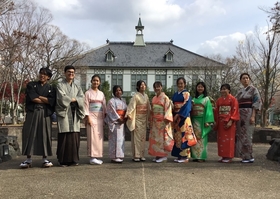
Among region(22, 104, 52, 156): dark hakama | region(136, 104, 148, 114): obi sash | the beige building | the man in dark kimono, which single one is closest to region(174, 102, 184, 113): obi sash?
region(136, 104, 148, 114): obi sash

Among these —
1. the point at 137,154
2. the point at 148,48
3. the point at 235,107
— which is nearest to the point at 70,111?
the point at 137,154

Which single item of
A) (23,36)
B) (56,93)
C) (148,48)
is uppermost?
(148,48)

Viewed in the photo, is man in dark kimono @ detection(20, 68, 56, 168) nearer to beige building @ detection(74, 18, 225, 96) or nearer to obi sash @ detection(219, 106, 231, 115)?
obi sash @ detection(219, 106, 231, 115)

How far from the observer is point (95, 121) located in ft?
18.0

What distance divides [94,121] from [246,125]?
3244mm

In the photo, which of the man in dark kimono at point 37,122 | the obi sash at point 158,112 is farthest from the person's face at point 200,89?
the man in dark kimono at point 37,122

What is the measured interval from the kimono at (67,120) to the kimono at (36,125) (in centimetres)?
19

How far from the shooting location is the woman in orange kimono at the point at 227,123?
5676 mm

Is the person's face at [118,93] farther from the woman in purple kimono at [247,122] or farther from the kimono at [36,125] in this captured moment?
the woman in purple kimono at [247,122]

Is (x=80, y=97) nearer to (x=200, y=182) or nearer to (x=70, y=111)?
(x=70, y=111)

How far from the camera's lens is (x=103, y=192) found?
11.7 ft

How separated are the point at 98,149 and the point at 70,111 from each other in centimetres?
97

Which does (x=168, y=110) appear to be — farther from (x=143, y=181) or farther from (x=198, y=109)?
(x=143, y=181)

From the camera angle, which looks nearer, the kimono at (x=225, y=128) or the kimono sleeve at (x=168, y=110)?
the kimono sleeve at (x=168, y=110)
